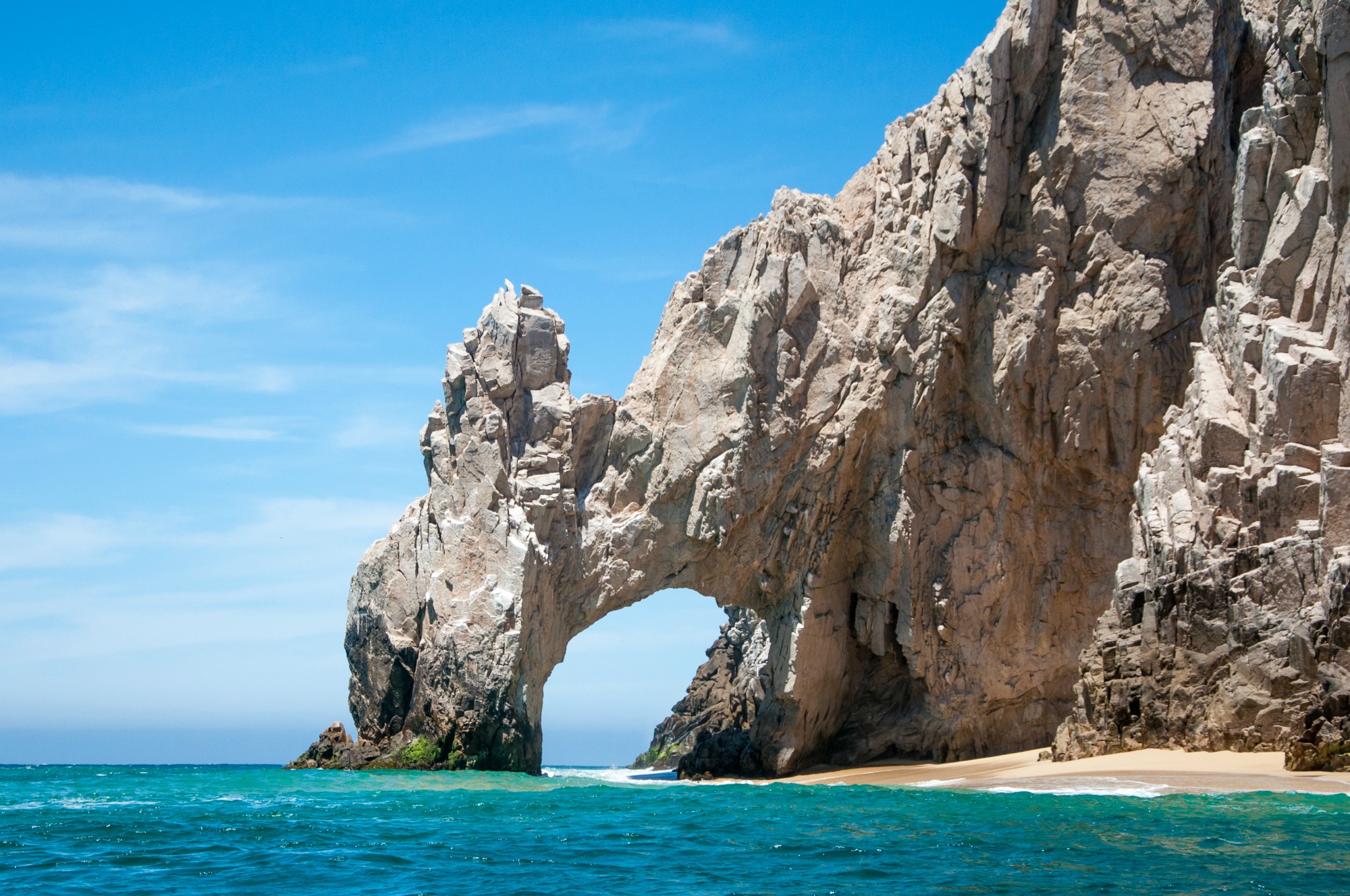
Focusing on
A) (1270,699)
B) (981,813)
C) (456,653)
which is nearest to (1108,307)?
(1270,699)

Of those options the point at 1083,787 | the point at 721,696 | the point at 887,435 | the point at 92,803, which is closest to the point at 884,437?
the point at 887,435

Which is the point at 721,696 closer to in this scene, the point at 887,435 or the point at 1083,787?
the point at 887,435

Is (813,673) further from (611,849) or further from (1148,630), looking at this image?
(611,849)

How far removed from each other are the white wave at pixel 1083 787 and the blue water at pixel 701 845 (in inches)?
15.9

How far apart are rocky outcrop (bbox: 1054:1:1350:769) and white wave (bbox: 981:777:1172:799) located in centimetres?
201

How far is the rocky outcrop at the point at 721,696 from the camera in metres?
40.8

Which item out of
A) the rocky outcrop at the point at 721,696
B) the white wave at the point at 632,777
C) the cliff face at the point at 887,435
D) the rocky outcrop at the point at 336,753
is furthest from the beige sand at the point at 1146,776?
the rocky outcrop at the point at 336,753

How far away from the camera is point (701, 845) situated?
1611cm

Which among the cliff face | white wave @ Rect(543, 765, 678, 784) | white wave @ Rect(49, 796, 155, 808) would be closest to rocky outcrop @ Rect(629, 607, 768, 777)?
white wave @ Rect(543, 765, 678, 784)

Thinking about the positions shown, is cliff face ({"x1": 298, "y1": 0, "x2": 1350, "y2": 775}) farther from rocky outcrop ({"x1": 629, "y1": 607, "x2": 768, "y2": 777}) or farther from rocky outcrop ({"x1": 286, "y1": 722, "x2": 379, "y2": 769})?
rocky outcrop ({"x1": 629, "y1": 607, "x2": 768, "y2": 777})

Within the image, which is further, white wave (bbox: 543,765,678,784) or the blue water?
white wave (bbox: 543,765,678,784)

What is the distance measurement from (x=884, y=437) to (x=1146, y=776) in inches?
528

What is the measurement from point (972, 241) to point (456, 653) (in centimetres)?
1678

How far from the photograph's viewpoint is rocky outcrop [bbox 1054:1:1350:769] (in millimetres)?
19438
